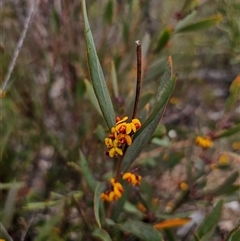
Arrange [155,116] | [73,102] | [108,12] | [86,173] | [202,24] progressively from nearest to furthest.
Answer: [155,116] < [86,173] < [202,24] < [108,12] < [73,102]

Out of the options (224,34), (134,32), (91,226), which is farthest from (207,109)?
(91,226)

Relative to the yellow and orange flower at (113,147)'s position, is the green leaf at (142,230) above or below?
below

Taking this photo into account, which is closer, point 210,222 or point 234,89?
point 210,222

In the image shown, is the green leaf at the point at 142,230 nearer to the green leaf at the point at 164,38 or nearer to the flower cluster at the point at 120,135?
the flower cluster at the point at 120,135

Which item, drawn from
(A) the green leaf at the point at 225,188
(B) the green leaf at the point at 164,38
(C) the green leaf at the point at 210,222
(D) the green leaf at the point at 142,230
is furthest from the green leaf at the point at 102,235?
(B) the green leaf at the point at 164,38

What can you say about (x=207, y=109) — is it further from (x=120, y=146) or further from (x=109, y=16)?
(x=120, y=146)

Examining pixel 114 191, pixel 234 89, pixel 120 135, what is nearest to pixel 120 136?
pixel 120 135

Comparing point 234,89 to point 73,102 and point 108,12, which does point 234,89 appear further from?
point 73,102
